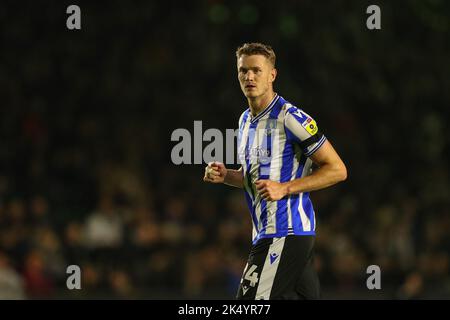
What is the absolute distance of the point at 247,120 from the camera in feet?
18.1

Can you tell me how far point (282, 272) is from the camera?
5.07 meters

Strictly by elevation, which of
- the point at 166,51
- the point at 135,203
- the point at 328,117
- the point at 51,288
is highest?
the point at 166,51

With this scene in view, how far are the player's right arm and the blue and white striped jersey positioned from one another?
192mm

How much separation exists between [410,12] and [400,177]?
2351 millimetres

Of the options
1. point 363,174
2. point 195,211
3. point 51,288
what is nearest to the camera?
point 51,288

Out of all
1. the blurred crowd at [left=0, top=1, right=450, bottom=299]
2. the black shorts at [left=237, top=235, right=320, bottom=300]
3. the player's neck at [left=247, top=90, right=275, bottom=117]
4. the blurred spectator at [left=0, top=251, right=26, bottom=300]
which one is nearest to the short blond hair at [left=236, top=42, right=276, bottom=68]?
the player's neck at [left=247, top=90, right=275, bottom=117]

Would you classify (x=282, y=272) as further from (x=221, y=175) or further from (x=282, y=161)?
(x=221, y=175)

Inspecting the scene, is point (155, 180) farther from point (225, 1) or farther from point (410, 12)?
point (410, 12)

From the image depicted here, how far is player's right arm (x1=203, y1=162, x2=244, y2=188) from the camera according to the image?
5.46 metres

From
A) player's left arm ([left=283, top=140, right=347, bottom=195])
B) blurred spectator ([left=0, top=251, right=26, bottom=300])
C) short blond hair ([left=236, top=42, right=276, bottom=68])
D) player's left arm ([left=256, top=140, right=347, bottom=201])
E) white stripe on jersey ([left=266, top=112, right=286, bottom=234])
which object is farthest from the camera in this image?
blurred spectator ([left=0, top=251, right=26, bottom=300])

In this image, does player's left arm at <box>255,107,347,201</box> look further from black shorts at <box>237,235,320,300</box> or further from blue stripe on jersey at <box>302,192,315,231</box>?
black shorts at <box>237,235,320,300</box>

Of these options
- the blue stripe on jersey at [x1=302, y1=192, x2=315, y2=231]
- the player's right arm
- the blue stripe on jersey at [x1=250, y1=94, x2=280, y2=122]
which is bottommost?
the blue stripe on jersey at [x1=302, y1=192, x2=315, y2=231]
